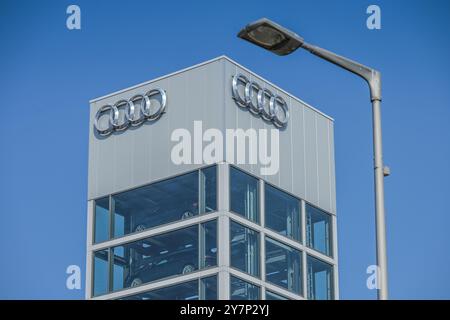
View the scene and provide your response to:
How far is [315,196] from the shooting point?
65125mm

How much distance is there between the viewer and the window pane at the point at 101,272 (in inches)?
2484

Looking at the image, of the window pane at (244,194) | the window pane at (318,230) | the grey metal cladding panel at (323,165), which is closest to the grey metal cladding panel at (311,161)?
the grey metal cladding panel at (323,165)

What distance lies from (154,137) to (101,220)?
6.62 meters

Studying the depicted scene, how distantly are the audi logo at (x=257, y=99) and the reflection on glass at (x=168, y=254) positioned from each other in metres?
5.25

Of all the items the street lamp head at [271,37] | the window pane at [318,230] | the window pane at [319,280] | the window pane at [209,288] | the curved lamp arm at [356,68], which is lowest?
the curved lamp arm at [356,68]

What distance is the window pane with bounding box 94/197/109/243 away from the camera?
6431 cm

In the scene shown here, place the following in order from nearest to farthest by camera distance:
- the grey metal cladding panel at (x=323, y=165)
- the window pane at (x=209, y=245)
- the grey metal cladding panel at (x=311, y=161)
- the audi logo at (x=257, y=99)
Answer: the window pane at (x=209, y=245) < the audi logo at (x=257, y=99) < the grey metal cladding panel at (x=311, y=161) < the grey metal cladding panel at (x=323, y=165)

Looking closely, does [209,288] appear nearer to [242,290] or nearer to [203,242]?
[242,290]

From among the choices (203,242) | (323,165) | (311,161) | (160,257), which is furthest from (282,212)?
(160,257)

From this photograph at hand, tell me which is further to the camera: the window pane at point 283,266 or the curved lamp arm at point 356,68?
the window pane at point 283,266

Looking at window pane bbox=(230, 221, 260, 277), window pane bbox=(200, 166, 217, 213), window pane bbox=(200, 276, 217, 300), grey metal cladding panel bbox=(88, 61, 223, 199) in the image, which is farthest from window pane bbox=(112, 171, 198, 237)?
window pane bbox=(200, 276, 217, 300)

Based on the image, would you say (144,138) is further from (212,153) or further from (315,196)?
(315,196)

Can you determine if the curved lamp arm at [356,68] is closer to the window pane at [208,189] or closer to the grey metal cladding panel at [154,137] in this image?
the grey metal cladding panel at [154,137]
